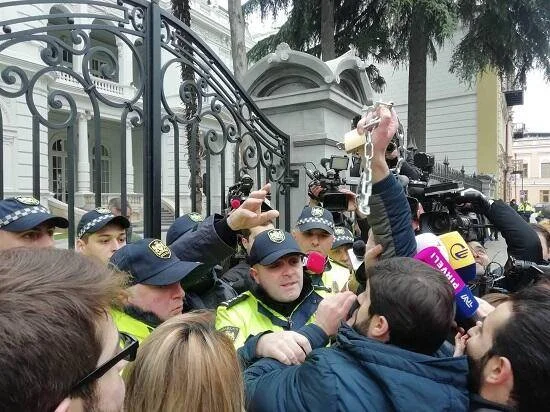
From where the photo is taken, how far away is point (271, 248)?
2.29 meters

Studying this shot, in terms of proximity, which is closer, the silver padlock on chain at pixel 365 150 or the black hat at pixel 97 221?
the silver padlock on chain at pixel 365 150

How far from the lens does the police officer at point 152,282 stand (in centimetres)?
197

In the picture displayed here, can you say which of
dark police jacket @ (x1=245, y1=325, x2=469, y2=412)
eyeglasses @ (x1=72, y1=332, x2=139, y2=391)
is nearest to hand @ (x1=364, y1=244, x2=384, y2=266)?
dark police jacket @ (x1=245, y1=325, x2=469, y2=412)

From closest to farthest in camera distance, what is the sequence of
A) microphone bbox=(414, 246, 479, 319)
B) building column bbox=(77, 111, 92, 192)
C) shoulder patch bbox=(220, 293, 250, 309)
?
microphone bbox=(414, 246, 479, 319)
shoulder patch bbox=(220, 293, 250, 309)
building column bbox=(77, 111, 92, 192)

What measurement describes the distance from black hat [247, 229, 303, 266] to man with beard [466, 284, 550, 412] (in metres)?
1.02

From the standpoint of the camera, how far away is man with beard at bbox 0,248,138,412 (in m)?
0.70

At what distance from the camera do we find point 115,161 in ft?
73.8

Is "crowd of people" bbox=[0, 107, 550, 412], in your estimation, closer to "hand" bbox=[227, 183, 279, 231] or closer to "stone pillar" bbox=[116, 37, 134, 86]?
"hand" bbox=[227, 183, 279, 231]

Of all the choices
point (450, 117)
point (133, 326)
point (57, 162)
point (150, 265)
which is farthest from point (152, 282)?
point (450, 117)

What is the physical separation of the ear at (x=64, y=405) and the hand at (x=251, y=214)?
5.25 ft

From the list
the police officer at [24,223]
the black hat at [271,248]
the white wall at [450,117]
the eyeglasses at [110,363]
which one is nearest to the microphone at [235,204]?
the black hat at [271,248]

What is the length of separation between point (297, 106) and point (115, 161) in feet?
65.4

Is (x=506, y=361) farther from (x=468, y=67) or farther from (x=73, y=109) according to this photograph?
(x=468, y=67)

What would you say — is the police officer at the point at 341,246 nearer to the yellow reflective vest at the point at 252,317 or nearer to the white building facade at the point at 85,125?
the yellow reflective vest at the point at 252,317
